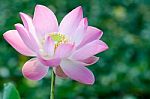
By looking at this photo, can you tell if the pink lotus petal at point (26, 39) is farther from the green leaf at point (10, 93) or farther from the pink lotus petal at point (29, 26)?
the green leaf at point (10, 93)

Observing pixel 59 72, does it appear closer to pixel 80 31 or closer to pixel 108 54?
pixel 80 31

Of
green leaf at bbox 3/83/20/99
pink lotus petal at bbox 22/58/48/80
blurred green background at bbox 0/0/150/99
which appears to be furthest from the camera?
blurred green background at bbox 0/0/150/99

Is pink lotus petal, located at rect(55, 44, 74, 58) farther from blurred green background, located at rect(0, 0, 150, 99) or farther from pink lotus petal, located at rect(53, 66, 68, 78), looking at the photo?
blurred green background, located at rect(0, 0, 150, 99)

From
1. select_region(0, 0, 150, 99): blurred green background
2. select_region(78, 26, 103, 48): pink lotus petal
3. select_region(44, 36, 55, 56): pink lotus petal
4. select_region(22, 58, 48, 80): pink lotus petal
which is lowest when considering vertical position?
select_region(0, 0, 150, 99): blurred green background

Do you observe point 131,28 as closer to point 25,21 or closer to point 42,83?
point 42,83

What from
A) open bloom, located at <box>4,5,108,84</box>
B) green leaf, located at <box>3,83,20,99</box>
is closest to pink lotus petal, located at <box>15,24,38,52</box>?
open bloom, located at <box>4,5,108,84</box>

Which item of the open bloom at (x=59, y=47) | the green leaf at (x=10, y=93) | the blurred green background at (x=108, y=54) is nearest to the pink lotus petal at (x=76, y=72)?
the open bloom at (x=59, y=47)

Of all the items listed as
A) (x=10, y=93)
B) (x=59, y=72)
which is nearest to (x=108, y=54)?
(x=10, y=93)

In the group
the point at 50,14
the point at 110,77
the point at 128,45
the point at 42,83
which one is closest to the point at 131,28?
the point at 128,45
